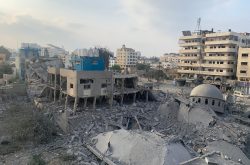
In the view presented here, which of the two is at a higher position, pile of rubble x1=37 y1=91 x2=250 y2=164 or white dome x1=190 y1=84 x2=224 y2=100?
white dome x1=190 y1=84 x2=224 y2=100

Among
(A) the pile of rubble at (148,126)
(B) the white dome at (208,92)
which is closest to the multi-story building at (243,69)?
(B) the white dome at (208,92)

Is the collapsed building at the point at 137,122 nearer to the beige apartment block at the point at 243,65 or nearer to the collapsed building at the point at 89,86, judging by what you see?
the collapsed building at the point at 89,86

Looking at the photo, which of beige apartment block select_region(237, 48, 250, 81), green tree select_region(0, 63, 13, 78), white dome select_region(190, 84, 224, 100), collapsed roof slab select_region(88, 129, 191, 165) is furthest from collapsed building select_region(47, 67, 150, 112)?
beige apartment block select_region(237, 48, 250, 81)

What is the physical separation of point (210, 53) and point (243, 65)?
7.81 metres

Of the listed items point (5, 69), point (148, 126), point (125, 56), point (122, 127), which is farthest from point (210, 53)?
point (125, 56)

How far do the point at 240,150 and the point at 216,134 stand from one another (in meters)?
2.54

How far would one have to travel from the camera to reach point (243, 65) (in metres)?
47.5

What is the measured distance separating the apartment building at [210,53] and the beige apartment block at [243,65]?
2414mm

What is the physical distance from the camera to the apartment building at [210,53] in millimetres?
50281

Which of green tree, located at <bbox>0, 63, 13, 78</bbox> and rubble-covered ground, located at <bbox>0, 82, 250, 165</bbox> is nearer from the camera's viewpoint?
rubble-covered ground, located at <bbox>0, 82, 250, 165</bbox>

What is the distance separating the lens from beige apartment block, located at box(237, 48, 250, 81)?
153ft

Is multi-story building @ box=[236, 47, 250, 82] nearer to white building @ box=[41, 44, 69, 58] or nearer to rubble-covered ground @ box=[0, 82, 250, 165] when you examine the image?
rubble-covered ground @ box=[0, 82, 250, 165]

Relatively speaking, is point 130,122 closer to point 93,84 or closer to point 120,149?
point 93,84

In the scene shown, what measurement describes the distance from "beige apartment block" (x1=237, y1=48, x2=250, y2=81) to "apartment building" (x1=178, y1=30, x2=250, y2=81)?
2414 millimetres
